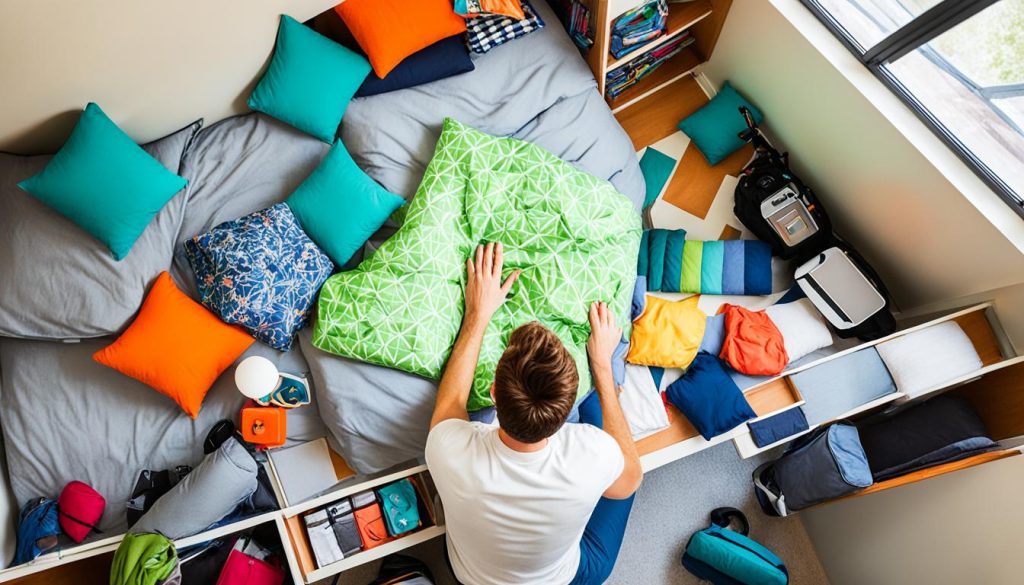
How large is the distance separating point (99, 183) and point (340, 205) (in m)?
0.71

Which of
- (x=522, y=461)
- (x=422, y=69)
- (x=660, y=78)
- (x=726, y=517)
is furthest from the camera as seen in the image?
(x=660, y=78)

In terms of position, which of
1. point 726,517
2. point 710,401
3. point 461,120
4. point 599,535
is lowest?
point 726,517

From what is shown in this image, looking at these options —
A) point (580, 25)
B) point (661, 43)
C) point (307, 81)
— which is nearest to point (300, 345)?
point (307, 81)

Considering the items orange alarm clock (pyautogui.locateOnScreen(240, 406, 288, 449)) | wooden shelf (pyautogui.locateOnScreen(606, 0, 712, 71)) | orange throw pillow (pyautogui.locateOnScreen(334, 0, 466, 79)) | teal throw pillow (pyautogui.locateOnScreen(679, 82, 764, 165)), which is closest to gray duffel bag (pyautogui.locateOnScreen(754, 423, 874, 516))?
teal throw pillow (pyautogui.locateOnScreen(679, 82, 764, 165))

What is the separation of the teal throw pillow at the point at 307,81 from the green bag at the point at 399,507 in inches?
47.6

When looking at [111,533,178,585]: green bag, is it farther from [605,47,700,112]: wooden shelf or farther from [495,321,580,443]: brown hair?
[605,47,700,112]: wooden shelf

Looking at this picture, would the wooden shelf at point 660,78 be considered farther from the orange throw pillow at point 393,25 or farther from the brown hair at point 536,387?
the brown hair at point 536,387

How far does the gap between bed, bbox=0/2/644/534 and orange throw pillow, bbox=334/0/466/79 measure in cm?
14

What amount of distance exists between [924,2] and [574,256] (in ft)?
4.34

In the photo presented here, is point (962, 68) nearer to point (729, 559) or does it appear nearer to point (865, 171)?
point (865, 171)

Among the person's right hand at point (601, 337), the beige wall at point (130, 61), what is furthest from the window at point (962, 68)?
the beige wall at point (130, 61)

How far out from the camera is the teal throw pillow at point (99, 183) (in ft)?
6.70

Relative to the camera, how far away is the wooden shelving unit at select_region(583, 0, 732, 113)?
8.01ft

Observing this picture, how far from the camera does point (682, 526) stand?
267cm
